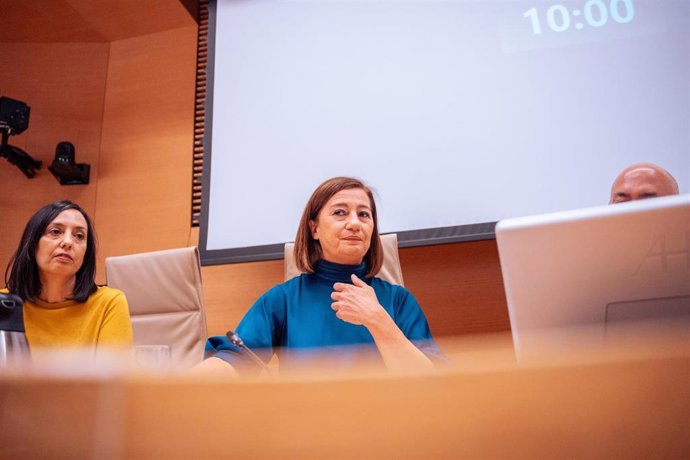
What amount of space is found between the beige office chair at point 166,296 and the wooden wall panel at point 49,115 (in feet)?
4.38

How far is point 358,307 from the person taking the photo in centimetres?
133

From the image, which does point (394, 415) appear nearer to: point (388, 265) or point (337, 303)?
point (337, 303)

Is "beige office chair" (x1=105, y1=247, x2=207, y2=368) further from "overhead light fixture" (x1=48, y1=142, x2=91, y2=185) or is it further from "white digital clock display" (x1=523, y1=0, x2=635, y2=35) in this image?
"white digital clock display" (x1=523, y1=0, x2=635, y2=35)

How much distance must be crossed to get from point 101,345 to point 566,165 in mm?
1927

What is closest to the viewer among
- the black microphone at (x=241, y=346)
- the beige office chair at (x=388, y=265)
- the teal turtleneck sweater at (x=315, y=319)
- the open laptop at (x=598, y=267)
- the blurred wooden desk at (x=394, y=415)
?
the blurred wooden desk at (x=394, y=415)

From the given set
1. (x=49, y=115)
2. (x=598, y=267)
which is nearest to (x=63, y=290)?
(x=598, y=267)

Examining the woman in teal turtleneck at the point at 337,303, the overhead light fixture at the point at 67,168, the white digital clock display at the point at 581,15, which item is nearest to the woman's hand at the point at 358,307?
the woman in teal turtleneck at the point at 337,303

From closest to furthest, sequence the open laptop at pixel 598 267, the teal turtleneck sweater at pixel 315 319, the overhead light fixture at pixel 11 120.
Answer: the open laptop at pixel 598 267 → the teal turtleneck sweater at pixel 315 319 → the overhead light fixture at pixel 11 120

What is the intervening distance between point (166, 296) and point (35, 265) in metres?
0.57

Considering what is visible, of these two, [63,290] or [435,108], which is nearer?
[63,290]

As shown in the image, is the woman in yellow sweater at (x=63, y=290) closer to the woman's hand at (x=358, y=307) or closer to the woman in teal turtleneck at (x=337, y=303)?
the woman in teal turtleneck at (x=337, y=303)

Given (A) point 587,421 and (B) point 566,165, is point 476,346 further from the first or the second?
(B) point 566,165

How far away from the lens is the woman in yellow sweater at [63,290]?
65.7 inches

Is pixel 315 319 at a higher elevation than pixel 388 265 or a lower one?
lower
